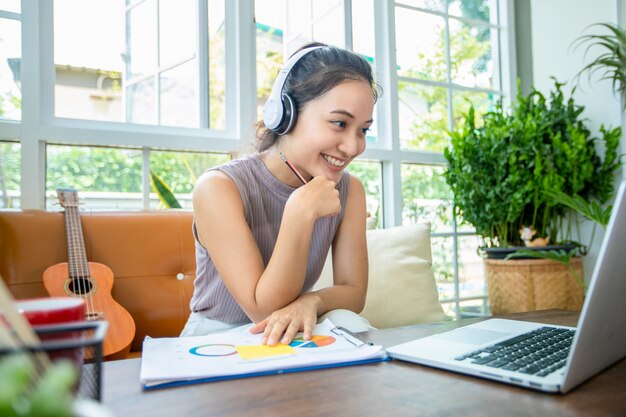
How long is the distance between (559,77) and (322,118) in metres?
2.62

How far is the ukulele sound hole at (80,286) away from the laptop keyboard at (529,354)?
1.27 metres

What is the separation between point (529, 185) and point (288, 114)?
1.84 meters

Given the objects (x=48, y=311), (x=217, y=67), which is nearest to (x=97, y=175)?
(x=217, y=67)

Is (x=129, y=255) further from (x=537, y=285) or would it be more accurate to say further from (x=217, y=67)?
(x=537, y=285)

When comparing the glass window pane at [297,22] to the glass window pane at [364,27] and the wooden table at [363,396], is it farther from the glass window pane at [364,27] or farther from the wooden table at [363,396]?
the wooden table at [363,396]

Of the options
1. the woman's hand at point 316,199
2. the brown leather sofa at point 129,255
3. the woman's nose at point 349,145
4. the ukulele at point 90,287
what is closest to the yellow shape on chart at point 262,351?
the woman's hand at point 316,199

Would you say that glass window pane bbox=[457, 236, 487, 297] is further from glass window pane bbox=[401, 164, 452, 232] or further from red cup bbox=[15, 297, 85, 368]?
red cup bbox=[15, 297, 85, 368]

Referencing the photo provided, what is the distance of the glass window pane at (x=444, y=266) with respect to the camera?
120 inches

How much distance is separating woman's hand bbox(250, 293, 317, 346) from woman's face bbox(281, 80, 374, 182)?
0.47 metres

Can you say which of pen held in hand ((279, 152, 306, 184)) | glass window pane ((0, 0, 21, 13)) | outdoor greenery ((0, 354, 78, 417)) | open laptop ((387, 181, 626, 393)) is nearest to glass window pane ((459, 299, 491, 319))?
pen held in hand ((279, 152, 306, 184))

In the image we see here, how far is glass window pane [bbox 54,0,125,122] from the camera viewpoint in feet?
6.69

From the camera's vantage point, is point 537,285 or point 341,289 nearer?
point 341,289

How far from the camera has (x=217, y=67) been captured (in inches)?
94.6

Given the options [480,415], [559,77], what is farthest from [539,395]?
[559,77]
